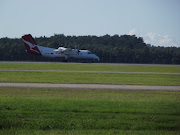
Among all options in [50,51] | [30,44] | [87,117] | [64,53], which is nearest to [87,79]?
[87,117]

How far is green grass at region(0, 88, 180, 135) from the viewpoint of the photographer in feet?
36.1

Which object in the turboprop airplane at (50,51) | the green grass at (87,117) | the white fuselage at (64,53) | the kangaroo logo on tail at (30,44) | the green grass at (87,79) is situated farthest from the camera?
the white fuselage at (64,53)

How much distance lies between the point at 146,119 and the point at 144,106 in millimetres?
2386

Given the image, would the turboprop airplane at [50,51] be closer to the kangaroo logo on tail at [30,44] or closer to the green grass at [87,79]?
the kangaroo logo on tail at [30,44]

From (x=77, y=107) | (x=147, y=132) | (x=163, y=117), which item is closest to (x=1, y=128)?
(x=77, y=107)

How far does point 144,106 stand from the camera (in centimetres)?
1480

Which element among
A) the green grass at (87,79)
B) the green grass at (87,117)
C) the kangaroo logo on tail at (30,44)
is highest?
the kangaroo logo on tail at (30,44)

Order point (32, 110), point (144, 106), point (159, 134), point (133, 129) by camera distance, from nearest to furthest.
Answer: point (159, 134)
point (133, 129)
point (32, 110)
point (144, 106)

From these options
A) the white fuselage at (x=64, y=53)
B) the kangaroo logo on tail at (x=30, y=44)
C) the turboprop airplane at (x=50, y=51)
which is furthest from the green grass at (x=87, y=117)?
the white fuselage at (x=64, y=53)

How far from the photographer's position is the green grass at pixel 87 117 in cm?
1101

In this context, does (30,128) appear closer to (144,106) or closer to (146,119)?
(146,119)

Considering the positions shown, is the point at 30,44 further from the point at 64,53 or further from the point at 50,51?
the point at 64,53

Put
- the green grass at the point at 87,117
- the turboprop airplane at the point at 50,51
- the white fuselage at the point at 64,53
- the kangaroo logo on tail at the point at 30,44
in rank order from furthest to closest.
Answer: the white fuselage at the point at 64,53 < the turboprop airplane at the point at 50,51 < the kangaroo logo on tail at the point at 30,44 < the green grass at the point at 87,117

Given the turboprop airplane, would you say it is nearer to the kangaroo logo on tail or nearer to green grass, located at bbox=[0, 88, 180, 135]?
the kangaroo logo on tail
